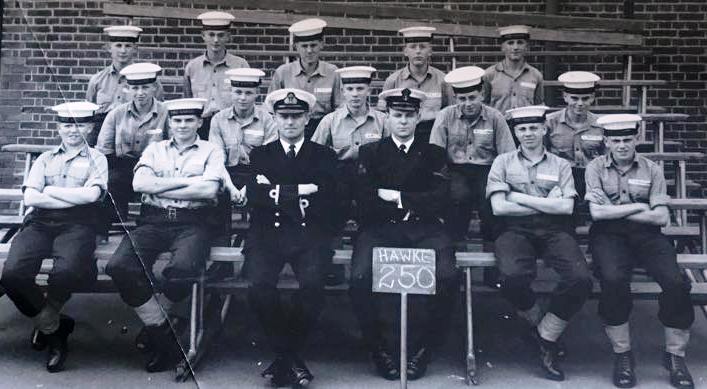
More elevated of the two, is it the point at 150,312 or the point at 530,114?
the point at 530,114

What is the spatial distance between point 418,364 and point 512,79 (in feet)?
6.17

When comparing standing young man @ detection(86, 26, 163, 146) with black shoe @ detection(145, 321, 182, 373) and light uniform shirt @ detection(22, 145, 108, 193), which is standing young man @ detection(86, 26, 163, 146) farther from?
black shoe @ detection(145, 321, 182, 373)

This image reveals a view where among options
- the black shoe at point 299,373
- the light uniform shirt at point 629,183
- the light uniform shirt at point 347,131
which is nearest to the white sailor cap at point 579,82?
the light uniform shirt at point 629,183

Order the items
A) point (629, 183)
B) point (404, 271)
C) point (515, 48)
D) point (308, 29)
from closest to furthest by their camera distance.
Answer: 1. point (404, 271)
2. point (629, 183)
3. point (308, 29)
4. point (515, 48)

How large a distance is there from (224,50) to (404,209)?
157cm

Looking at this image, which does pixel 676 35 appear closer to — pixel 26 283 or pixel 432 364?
pixel 432 364

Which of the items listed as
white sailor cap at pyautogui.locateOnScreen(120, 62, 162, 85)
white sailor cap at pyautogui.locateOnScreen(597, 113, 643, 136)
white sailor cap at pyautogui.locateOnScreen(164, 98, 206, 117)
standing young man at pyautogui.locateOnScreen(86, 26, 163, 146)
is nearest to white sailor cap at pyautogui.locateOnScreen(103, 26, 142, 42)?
standing young man at pyautogui.locateOnScreen(86, 26, 163, 146)

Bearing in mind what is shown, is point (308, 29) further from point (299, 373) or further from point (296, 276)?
point (299, 373)

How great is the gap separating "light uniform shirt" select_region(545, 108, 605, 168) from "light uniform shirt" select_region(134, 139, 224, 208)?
5.98 ft

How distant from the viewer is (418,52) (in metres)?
4.21

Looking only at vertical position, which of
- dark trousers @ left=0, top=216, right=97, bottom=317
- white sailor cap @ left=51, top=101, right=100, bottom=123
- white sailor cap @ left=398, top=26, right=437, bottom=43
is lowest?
dark trousers @ left=0, top=216, right=97, bottom=317

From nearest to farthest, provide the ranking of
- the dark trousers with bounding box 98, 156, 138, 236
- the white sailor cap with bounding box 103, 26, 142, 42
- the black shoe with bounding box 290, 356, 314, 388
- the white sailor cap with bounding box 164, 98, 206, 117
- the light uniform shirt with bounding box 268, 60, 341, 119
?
the black shoe with bounding box 290, 356, 314, 388, the dark trousers with bounding box 98, 156, 138, 236, the white sailor cap with bounding box 164, 98, 206, 117, the white sailor cap with bounding box 103, 26, 142, 42, the light uniform shirt with bounding box 268, 60, 341, 119

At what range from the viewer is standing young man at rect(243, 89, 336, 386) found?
10.7ft

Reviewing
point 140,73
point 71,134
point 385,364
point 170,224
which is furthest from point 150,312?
point 140,73
